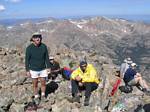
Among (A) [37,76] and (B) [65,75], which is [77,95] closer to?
(A) [37,76]

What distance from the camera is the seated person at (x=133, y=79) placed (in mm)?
22812

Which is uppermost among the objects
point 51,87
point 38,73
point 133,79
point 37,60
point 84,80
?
point 37,60

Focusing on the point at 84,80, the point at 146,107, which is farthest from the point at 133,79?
the point at 146,107

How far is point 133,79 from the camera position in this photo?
22.9 m

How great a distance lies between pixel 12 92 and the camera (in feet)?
72.9

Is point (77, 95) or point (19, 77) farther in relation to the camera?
point (19, 77)

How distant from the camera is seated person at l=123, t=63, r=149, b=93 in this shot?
2281 centimetres

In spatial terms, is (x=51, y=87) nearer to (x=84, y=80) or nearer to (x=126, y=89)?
(x=84, y=80)

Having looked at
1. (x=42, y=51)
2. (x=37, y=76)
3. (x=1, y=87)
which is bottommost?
(x=1, y=87)

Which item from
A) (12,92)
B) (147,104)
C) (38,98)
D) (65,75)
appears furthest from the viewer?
(65,75)

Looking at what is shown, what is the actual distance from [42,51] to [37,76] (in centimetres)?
160

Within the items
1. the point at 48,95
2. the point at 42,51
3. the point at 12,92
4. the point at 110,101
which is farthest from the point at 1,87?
the point at 110,101

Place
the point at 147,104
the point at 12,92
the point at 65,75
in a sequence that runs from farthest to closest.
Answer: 1. the point at 65,75
2. the point at 12,92
3. the point at 147,104

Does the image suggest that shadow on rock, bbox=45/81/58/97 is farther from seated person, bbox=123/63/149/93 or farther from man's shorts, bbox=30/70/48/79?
seated person, bbox=123/63/149/93
